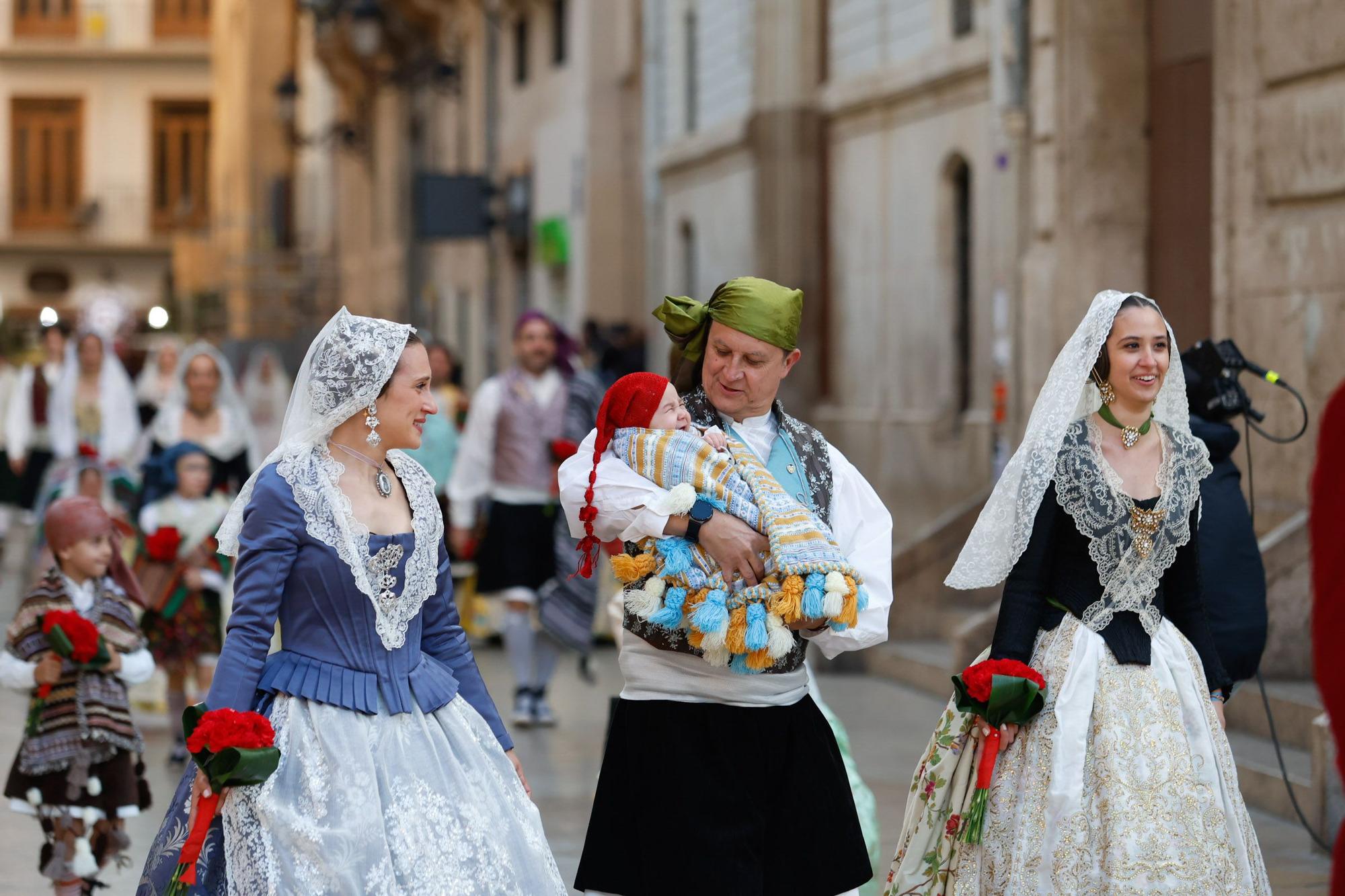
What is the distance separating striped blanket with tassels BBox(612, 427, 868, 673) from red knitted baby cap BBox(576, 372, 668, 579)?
0.04 meters

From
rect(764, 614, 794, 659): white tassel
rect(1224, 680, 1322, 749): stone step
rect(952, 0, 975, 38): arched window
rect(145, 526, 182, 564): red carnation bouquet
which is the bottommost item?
rect(1224, 680, 1322, 749): stone step

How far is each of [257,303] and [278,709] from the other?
39457mm

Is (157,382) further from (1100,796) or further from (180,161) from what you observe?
(180,161)

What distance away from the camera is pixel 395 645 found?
16.2ft

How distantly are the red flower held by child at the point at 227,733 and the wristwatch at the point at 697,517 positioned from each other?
1036 mm

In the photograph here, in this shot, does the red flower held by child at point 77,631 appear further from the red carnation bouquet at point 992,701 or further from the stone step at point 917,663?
the stone step at point 917,663

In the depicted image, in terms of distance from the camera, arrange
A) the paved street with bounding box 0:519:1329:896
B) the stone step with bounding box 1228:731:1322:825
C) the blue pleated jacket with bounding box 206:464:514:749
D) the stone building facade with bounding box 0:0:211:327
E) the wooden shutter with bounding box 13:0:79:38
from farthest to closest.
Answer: the wooden shutter with bounding box 13:0:79:38 → the stone building facade with bounding box 0:0:211:327 → the stone step with bounding box 1228:731:1322:825 → the paved street with bounding box 0:519:1329:896 → the blue pleated jacket with bounding box 206:464:514:749

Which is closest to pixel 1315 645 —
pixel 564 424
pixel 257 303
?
pixel 564 424

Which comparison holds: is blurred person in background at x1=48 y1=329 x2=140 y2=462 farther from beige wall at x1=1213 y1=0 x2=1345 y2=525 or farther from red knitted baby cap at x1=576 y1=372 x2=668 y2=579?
red knitted baby cap at x1=576 y1=372 x2=668 y2=579

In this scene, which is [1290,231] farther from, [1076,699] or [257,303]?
[257,303]

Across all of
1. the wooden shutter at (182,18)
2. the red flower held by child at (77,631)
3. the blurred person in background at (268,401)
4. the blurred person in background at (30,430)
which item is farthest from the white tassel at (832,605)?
the wooden shutter at (182,18)

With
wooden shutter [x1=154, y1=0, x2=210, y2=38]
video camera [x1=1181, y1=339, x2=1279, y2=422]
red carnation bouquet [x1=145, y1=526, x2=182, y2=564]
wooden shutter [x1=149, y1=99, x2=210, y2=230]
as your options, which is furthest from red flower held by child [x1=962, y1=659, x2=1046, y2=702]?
wooden shutter [x1=154, y1=0, x2=210, y2=38]

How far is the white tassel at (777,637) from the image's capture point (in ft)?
15.1

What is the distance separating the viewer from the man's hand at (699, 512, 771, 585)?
182 inches
